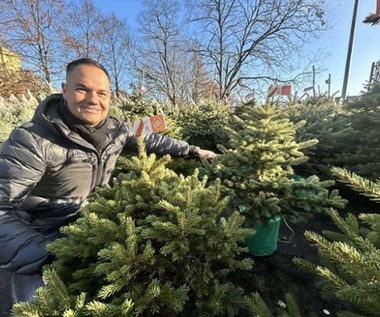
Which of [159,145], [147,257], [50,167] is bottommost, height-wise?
[147,257]

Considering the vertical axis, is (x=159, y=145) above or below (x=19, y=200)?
above

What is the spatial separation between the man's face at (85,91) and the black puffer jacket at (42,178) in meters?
0.16

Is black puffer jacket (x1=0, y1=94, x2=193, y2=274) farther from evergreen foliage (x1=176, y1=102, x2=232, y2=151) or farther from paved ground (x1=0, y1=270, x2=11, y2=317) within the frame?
evergreen foliage (x1=176, y1=102, x2=232, y2=151)

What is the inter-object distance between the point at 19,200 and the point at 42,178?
31cm

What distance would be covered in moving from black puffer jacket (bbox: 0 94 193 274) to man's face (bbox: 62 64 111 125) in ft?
0.52

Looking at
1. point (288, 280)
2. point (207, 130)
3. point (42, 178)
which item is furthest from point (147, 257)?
point (207, 130)

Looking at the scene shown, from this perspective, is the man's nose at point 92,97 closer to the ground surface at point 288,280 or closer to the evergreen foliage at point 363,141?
the ground surface at point 288,280

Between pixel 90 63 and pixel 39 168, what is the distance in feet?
3.05

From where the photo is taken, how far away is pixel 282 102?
570 centimetres

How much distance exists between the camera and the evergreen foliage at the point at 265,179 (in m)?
2.21

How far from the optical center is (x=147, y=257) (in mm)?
1255

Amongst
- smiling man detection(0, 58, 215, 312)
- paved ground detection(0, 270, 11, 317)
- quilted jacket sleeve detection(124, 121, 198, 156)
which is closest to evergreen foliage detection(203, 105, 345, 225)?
quilted jacket sleeve detection(124, 121, 198, 156)

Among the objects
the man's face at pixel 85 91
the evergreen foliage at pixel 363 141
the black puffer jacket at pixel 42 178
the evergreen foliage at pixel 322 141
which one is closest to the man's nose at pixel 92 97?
the man's face at pixel 85 91

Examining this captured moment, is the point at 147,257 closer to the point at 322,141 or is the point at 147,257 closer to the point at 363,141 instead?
the point at 322,141
